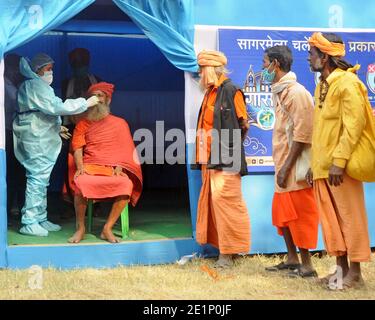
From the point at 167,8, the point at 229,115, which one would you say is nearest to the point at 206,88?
the point at 229,115

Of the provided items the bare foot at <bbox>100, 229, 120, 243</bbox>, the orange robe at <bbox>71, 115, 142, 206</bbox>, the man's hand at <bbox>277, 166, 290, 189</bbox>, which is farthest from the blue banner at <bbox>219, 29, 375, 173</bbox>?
the bare foot at <bbox>100, 229, 120, 243</bbox>

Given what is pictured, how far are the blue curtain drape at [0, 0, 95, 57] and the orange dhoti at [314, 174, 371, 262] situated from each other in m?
2.66

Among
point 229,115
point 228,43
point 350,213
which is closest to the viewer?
point 350,213

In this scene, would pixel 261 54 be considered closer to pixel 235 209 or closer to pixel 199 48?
pixel 199 48

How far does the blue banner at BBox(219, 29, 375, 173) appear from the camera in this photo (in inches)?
237

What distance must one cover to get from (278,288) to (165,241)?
130 cm

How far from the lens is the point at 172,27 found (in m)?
5.90

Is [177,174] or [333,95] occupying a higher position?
[333,95]

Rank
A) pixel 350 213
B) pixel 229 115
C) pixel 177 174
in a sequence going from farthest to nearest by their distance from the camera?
pixel 177 174 → pixel 229 115 → pixel 350 213

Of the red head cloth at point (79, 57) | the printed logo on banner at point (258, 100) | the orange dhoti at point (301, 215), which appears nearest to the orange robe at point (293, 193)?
the orange dhoti at point (301, 215)

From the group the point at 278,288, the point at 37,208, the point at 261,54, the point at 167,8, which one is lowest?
the point at 278,288

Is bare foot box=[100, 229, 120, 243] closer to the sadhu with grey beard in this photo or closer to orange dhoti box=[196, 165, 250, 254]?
the sadhu with grey beard

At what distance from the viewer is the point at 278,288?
16.5ft

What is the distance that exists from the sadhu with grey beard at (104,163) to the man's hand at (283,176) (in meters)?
1.49
